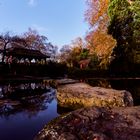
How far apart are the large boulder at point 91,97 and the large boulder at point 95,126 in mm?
4995

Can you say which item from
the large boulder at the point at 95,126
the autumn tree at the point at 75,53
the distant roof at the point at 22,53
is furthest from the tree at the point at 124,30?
the large boulder at the point at 95,126

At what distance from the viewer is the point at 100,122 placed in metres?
4.21

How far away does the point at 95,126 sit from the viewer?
411 cm

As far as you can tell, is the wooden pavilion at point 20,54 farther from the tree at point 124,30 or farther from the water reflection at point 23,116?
the water reflection at point 23,116

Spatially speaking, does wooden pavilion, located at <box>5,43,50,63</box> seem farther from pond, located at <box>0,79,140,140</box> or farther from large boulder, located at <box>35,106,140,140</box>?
large boulder, located at <box>35,106,140,140</box>

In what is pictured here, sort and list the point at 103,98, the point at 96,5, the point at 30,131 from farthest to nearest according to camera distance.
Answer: the point at 96,5
the point at 103,98
the point at 30,131

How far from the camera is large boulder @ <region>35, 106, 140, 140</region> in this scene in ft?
12.9

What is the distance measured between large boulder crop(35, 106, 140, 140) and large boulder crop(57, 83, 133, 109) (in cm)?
500

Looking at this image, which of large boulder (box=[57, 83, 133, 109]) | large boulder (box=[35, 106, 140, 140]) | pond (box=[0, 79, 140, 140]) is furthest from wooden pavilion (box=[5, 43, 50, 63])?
large boulder (box=[35, 106, 140, 140])

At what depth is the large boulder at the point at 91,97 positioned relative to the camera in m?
9.70

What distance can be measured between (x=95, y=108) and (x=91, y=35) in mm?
36310

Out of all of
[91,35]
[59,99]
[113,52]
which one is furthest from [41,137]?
[91,35]

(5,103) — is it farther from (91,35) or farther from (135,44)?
(91,35)

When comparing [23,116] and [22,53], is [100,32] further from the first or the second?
[23,116]
